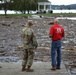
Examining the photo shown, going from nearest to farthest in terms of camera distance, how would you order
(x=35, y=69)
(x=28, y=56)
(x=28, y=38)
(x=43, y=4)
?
(x=28, y=38) < (x=28, y=56) < (x=35, y=69) < (x=43, y=4)

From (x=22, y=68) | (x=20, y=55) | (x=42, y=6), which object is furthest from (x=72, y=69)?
(x=42, y=6)

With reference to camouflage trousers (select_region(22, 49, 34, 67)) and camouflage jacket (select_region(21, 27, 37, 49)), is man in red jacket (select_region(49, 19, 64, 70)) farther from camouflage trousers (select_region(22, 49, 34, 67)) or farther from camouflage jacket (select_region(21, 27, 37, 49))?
camouflage trousers (select_region(22, 49, 34, 67))

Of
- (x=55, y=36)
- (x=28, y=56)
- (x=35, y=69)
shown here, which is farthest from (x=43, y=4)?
(x=28, y=56)

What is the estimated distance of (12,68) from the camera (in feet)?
41.3

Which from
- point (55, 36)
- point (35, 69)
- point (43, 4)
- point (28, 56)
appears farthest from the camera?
point (43, 4)

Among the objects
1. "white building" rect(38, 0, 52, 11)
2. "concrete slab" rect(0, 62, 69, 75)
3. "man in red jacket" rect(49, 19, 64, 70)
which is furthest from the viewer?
"white building" rect(38, 0, 52, 11)

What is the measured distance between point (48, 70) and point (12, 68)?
1.32m

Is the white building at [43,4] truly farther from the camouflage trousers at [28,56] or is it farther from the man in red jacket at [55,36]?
the camouflage trousers at [28,56]

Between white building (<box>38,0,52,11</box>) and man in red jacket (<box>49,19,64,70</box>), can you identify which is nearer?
man in red jacket (<box>49,19,64,70</box>)

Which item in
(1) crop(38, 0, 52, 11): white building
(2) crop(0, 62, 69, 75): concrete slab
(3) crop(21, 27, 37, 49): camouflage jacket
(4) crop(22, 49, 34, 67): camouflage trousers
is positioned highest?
(3) crop(21, 27, 37, 49): camouflage jacket

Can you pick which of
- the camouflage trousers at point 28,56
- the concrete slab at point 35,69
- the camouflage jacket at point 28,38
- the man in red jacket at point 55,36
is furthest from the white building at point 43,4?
the camouflage jacket at point 28,38

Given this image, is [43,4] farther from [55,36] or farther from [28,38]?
[28,38]

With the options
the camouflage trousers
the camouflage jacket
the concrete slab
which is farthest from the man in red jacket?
the camouflage trousers

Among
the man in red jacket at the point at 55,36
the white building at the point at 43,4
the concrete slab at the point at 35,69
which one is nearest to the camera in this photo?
the concrete slab at the point at 35,69
